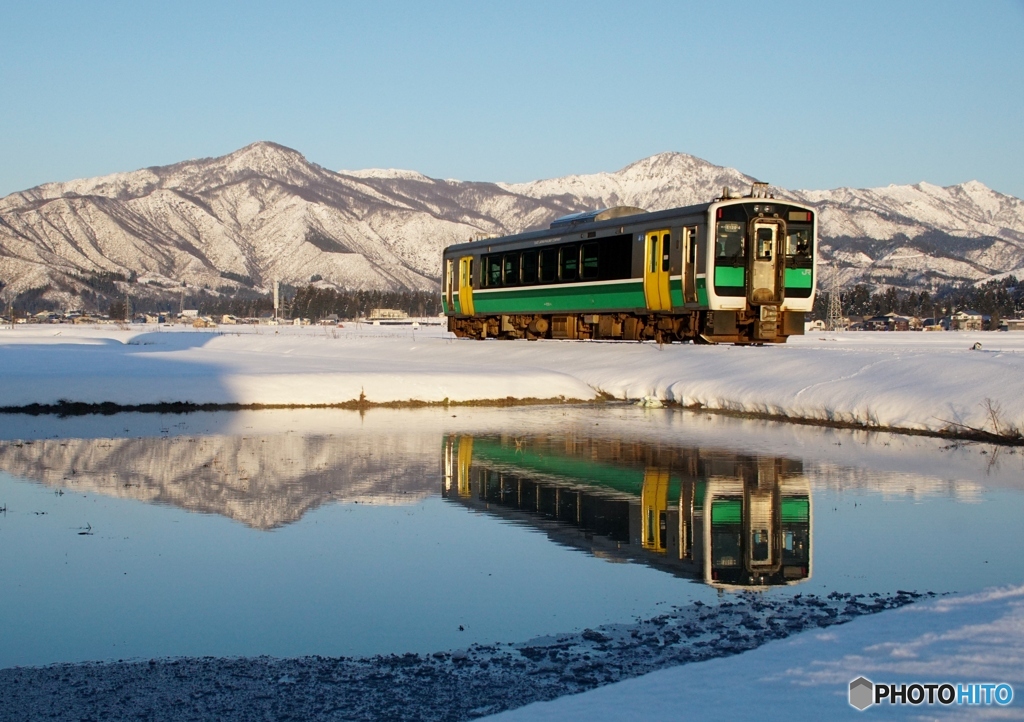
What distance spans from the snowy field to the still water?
4.59 feet

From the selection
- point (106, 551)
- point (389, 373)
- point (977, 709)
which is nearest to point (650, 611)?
point (977, 709)

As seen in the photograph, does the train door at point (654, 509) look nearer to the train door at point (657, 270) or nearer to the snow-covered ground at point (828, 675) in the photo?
the snow-covered ground at point (828, 675)

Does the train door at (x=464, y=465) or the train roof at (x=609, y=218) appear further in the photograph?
the train roof at (x=609, y=218)

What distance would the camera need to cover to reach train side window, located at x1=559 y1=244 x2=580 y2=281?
115 ft

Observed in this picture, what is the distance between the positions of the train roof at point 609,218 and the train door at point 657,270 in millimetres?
518

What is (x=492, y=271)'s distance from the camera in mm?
40500

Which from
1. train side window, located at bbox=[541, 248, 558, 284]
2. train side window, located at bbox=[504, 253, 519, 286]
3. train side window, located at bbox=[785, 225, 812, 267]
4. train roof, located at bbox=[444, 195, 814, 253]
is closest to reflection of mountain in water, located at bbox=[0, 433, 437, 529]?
train roof, located at bbox=[444, 195, 814, 253]

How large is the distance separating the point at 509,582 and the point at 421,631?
1.53 m

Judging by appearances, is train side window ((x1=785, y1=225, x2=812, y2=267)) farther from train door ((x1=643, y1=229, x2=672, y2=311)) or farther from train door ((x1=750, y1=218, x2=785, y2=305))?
train door ((x1=643, y1=229, x2=672, y2=311))

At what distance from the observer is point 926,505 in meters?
13.0

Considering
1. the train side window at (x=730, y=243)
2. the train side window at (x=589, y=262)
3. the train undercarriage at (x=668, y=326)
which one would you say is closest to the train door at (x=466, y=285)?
the train undercarriage at (x=668, y=326)

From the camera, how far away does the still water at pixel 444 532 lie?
27.3 feet

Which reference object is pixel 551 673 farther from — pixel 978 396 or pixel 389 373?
pixel 389 373

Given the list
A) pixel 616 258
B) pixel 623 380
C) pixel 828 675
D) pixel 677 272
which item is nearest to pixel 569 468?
pixel 828 675
